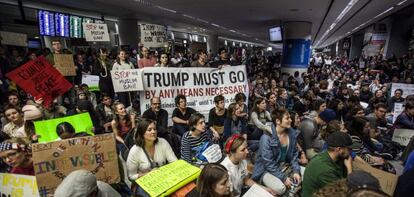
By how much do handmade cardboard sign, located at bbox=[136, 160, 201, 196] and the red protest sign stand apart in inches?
123

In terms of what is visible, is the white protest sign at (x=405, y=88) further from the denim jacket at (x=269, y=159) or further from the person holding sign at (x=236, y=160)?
the person holding sign at (x=236, y=160)

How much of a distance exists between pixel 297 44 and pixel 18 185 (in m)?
14.7

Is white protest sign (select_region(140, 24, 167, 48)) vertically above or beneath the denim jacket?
above

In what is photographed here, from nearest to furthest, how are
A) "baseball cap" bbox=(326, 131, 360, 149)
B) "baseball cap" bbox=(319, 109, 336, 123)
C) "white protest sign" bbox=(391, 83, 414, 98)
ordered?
"baseball cap" bbox=(326, 131, 360, 149) → "baseball cap" bbox=(319, 109, 336, 123) → "white protest sign" bbox=(391, 83, 414, 98)

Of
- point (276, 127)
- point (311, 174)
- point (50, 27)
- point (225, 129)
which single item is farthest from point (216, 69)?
point (50, 27)

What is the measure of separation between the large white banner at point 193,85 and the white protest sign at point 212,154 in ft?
8.47

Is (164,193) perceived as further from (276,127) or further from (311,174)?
(276,127)

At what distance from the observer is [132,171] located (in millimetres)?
3652

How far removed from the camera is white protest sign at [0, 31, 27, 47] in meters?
7.53

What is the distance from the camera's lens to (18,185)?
288cm

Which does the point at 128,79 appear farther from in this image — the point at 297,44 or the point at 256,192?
the point at 297,44

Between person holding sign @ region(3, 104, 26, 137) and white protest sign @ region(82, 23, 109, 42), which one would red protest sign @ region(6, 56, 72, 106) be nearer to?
person holding sign @ region(3, 104, 26, 137)

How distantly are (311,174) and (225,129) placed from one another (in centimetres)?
258

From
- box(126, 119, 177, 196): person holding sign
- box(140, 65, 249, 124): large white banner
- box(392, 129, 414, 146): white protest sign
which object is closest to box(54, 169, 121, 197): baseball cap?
box(126, 119, 177, 196): person holding sign
